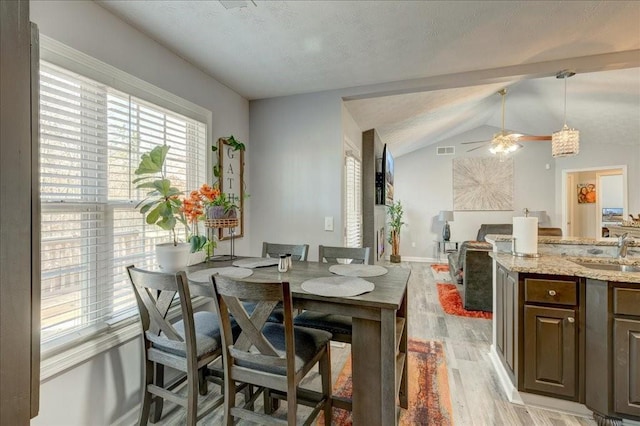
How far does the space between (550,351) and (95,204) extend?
295cm

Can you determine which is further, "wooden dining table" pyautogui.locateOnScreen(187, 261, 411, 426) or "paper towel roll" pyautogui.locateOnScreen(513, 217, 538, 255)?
"paper towel roll" pyautogui.locateOnScreen(513, 217, 538, 255)

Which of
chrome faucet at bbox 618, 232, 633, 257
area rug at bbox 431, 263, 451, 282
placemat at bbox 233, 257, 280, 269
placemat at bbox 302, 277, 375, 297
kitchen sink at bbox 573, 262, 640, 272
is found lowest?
area rug at bbox 431, 263, 451, 282

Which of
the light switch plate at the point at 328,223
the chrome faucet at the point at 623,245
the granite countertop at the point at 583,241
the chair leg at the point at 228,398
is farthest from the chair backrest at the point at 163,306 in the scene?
the chrome faucet at the point at 623,245

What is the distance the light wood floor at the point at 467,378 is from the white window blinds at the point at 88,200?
35.6 inches

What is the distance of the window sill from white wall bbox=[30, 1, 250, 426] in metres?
0.04

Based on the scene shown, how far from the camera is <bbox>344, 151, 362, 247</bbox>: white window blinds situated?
3338 mm

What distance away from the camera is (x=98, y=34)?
1693 mm

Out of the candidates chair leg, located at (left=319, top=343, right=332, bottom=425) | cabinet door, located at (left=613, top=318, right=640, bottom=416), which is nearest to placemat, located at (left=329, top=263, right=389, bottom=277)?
chair leg, located at (left=319, top=343, right=332, bottom=425)

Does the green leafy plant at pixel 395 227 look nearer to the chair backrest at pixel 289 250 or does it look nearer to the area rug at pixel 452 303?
the area rug at pixel 452 303

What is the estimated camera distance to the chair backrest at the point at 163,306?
1.50 metres

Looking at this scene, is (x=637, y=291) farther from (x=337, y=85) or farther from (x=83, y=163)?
(x=83, y=163)

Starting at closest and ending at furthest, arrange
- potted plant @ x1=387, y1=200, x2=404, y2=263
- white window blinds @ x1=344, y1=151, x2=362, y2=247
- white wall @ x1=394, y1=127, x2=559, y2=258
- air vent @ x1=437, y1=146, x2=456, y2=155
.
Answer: white window blinds @ x1=344, y1=151, x2=362, y2=247 → white wall @ x1=394, y1=127, x2=559, y2=258 → potted plant @ x1=387, y1=200, x2=404, y2=263 → air vent @ x1=437, y1=146, x2=456, y2=155

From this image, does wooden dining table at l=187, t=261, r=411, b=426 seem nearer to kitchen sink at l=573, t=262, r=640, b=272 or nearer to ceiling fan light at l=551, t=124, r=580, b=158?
kitchen sink at l=573, t=262, r=640, b=272

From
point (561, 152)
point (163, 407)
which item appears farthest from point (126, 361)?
point (561, 152)
